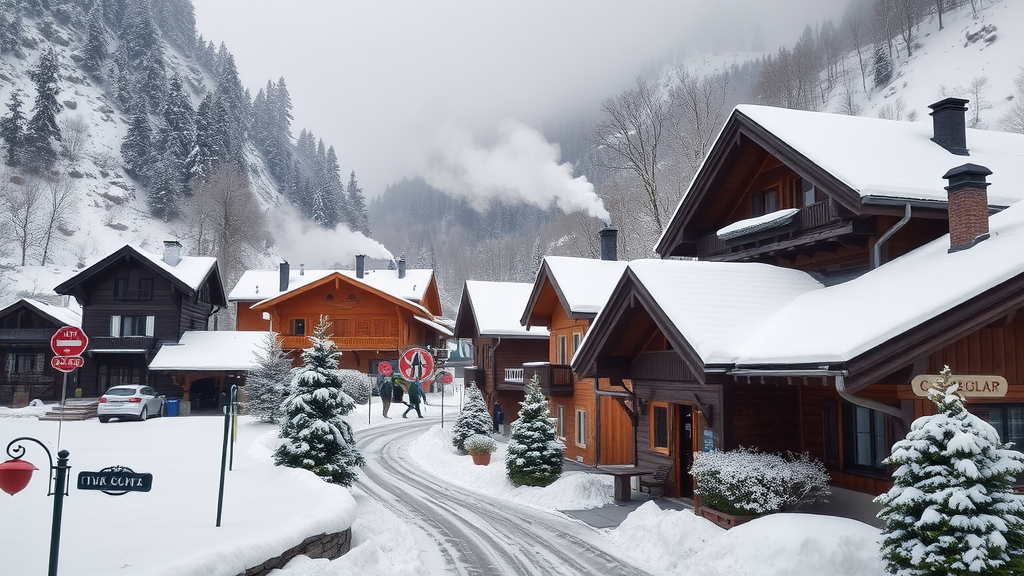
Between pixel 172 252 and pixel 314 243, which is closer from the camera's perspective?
pixel 172 252

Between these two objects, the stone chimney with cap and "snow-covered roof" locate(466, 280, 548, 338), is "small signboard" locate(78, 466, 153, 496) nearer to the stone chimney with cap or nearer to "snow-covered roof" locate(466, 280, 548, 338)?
"snow-covered roof" locate(466, 280, 548, 338)

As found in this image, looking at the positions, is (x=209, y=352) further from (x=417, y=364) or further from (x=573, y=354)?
(x=573, y=354)

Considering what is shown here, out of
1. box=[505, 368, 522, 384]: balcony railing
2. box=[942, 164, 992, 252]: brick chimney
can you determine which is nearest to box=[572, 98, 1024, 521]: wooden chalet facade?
box=[942, 164, 992, 252]: brick chimney

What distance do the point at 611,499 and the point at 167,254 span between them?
35537 millimetres

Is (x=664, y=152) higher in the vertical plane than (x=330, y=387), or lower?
higher

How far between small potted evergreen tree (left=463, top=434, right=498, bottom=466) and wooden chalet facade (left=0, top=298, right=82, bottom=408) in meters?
27.9

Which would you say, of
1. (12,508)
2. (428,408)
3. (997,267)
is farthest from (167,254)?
(997,267)

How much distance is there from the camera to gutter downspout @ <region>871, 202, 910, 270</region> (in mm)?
15117

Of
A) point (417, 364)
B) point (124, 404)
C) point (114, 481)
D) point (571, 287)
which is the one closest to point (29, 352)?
point (124, 404)

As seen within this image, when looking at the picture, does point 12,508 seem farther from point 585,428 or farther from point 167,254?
point 167,254

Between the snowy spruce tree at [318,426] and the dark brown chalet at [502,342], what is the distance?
52.8 feet

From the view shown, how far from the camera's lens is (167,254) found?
146 ft

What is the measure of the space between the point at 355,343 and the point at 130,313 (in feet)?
48.4

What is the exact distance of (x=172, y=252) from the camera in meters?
44.5
